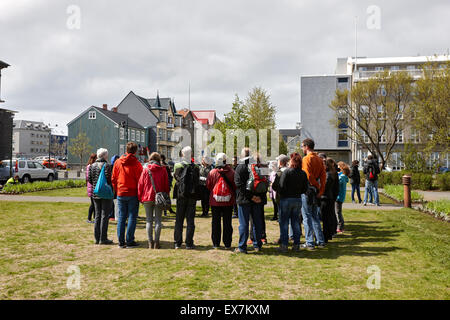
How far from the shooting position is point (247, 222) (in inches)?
279

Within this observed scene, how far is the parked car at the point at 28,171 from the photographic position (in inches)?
975

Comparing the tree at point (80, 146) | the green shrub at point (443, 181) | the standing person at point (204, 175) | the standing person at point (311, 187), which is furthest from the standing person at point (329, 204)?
the tree at point (80, 146)

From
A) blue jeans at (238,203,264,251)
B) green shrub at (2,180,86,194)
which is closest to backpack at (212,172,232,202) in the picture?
blue jeans at (238,203,264,251)

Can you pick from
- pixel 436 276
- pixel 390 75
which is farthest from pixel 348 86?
pixel 436 276

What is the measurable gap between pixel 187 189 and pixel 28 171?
22410 millimetres

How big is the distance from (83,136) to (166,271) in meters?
53.0

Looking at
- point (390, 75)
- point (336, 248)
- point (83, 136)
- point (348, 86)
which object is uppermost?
point (348, 86)

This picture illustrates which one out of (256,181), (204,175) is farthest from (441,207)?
(256,181)

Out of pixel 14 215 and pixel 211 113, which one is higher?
pixel 211 113

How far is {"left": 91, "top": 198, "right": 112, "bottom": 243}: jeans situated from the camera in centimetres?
771

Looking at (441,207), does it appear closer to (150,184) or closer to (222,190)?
(222,190)

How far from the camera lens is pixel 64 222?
10.5m

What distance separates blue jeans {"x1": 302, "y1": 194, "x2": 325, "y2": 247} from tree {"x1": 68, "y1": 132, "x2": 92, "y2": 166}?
50419 millimetres
